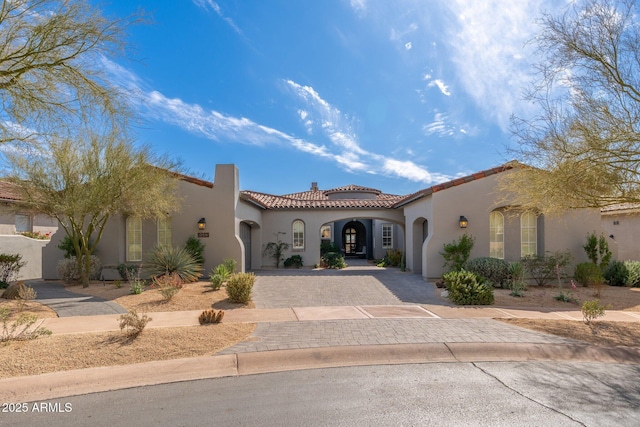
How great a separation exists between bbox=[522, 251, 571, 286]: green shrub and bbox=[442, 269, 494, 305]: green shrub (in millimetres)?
4380

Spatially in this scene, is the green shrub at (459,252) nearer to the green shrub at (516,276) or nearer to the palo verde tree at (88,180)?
the green shrub at (516,276)

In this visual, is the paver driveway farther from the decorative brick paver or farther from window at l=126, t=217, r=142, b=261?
window at l=126, t=217, r=142, b=261

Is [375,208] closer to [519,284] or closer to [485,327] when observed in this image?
[519,284]

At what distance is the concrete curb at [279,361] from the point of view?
4.62 m

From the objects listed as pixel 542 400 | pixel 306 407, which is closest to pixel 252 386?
pixel 306 407

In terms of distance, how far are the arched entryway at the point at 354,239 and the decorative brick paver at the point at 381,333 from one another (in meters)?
21.3

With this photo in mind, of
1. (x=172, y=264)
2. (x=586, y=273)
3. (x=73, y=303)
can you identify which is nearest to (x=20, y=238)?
(x=172, y=264)

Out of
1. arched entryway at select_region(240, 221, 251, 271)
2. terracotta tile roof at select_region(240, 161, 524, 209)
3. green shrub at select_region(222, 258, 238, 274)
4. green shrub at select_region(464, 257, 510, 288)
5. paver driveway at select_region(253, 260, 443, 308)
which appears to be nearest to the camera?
paver driveway at select_region(253, 260, 443, 308)

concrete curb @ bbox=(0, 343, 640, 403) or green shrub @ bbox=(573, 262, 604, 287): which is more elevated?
green shrub @ bbox=(573, 262, 604, 287)

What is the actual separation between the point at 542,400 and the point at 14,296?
41.4 feet

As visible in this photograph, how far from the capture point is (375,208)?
1925 cm

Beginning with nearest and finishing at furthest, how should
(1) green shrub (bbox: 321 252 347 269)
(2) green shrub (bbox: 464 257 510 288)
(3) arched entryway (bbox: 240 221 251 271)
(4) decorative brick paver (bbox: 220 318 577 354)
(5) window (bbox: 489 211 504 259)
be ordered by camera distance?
(4) decorative brick paver (bbox: 220 318 577 354), (2) green shrub (bbox: 464 257 510 288), (5) window (bbox: 489 211 504 259), (3) arched entryway (bbox: 240 221 251 271), (1) green shrub (bbox: 321 252 347 269)

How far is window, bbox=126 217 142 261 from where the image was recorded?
567 inches

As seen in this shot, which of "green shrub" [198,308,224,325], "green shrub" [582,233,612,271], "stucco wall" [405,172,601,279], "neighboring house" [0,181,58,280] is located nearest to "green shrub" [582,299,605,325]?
"stucco wall" [405,172,601,279]
